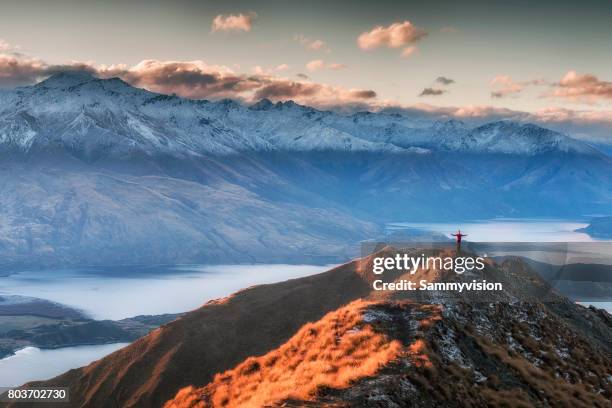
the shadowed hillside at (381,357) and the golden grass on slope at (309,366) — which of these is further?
the shadowed hillside at (381,357)

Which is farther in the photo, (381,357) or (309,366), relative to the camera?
(309,366)

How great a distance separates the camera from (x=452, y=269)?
69.6 meters

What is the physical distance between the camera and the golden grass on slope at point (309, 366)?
38219 mm

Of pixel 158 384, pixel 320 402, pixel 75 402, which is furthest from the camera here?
pixel 75 402

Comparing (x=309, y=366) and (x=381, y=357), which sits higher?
(x=381, y=357)

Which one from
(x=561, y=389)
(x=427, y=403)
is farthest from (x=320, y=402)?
(x=561, y=389)

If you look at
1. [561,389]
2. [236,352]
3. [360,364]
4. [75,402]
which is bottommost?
[75,402]

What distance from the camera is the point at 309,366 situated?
4362 centimetres

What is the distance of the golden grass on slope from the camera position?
125ft

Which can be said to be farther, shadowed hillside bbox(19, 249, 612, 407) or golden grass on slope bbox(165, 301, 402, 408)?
shadowed hillside bbox(19, 249, 612, 407)

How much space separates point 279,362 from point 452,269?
2607 centimetres

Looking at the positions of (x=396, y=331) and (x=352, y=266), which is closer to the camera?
(x=396, y=331)

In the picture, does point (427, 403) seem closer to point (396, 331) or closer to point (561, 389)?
point (396, 331)

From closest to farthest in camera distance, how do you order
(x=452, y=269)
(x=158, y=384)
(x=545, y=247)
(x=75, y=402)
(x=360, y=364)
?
(x=360, y=364), (x=452, y=269), (x=158, y=384), (x=75, y=402), (x=545, y=247)
